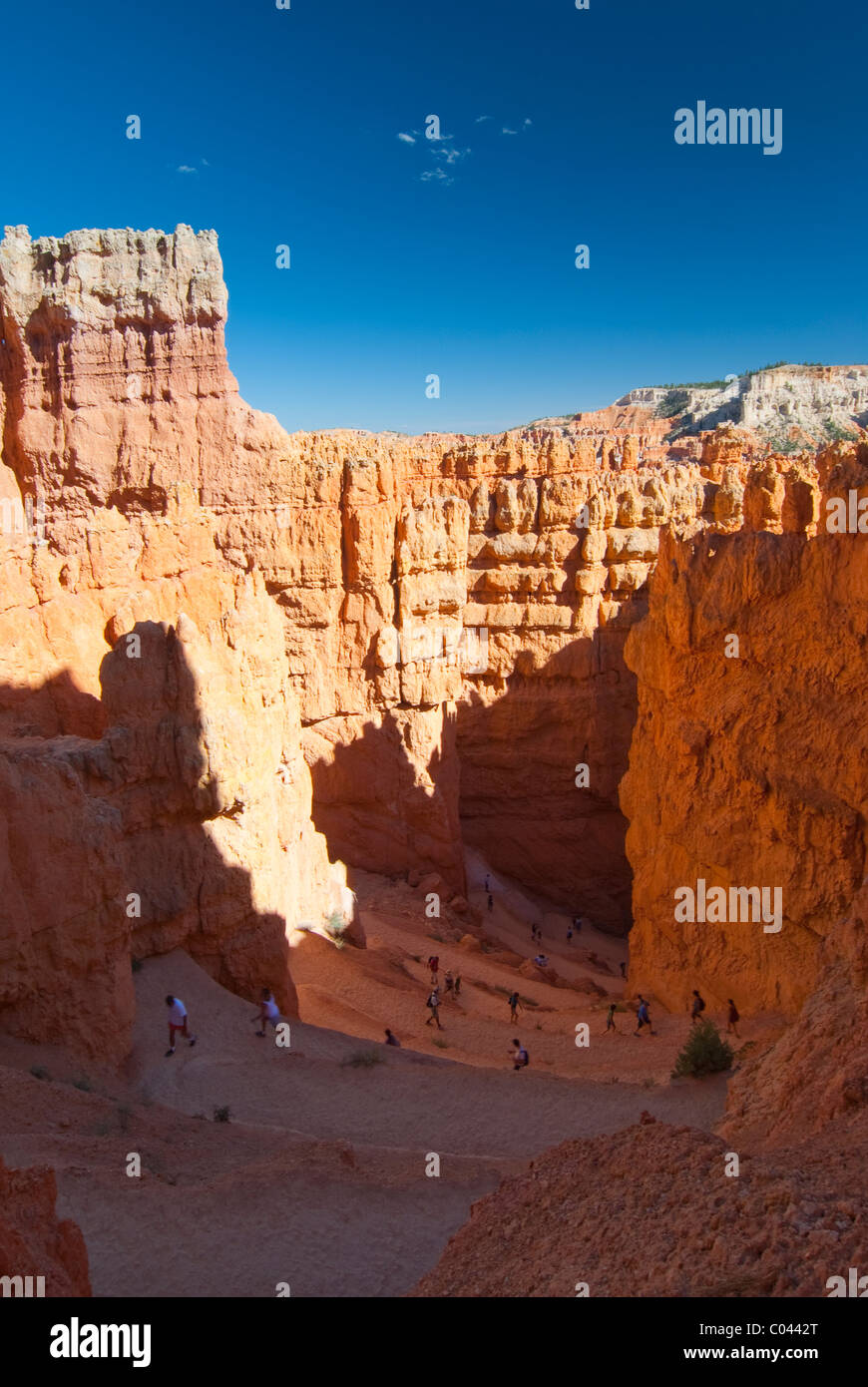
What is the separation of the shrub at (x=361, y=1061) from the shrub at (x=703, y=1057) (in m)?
4.01

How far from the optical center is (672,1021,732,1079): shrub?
1232 centimetres

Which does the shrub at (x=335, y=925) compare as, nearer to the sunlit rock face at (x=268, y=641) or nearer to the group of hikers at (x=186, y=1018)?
the sunlit rock face at (x=268, y=641)

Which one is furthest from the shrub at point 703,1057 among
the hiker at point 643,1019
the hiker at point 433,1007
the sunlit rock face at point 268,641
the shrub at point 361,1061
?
the hiker at point 433,1007

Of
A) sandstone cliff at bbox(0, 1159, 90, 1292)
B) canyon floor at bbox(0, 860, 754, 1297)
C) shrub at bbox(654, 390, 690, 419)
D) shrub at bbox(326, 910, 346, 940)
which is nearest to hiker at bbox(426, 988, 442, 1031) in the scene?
canyon floor at bbox(0, 860, 754, 1297)

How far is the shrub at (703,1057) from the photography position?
40.4ft

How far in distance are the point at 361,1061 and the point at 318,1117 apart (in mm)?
1427

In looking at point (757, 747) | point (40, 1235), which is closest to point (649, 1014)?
→ point (757, 747)

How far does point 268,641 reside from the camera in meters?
16.2

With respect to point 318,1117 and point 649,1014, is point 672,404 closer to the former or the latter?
point 649,1014

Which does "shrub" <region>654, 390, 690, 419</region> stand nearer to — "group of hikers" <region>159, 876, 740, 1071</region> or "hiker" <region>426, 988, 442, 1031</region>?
"group of hikers" <region>159, 876, 740, 1071</region>

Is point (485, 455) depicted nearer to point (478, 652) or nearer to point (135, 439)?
point (478, 652)

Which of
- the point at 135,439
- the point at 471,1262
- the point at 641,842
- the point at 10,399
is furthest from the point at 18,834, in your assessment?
the point at 10,399

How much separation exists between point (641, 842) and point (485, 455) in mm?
16956

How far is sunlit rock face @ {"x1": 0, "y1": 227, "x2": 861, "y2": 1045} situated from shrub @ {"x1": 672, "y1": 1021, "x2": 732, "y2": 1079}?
224cm
